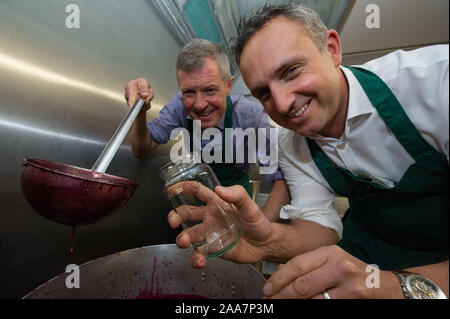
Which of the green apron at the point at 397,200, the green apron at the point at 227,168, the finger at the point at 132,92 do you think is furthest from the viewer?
the green apron at the point at 227,168

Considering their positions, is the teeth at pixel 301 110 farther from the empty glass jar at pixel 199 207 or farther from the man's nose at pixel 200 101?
the man's nose at pixel 200 101

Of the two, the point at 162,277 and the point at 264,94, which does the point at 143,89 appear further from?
the point at 162,277

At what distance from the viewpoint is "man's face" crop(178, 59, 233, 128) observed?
0.93 m

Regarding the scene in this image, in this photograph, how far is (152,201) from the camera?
3.37 feet

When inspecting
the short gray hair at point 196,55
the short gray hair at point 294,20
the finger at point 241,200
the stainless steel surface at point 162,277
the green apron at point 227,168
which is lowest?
the stainless steel surface at point 162,277

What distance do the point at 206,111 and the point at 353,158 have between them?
0.65 metres

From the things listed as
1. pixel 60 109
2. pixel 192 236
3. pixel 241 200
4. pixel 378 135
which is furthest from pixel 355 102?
pixel 60 109

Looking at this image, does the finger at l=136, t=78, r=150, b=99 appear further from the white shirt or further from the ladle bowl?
the white shirt

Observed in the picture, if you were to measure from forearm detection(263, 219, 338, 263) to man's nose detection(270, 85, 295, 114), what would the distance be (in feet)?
1.09

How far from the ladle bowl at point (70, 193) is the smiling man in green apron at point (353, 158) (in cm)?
20

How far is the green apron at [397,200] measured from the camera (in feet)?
1.39

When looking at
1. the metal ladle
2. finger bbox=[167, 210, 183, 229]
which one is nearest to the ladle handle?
the metal ladle

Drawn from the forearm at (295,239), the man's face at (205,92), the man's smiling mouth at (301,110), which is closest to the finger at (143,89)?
the man's face at (205,92)
